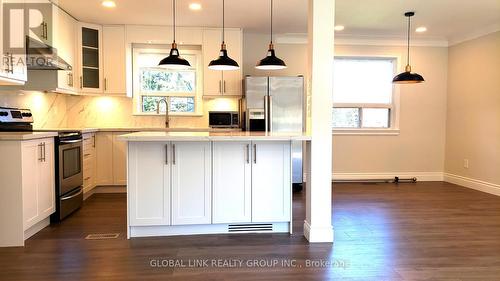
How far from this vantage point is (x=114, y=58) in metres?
5.23

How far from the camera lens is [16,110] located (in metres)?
3.87

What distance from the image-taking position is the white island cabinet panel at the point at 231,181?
321 cm

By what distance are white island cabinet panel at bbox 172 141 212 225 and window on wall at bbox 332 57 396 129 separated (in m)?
3.63

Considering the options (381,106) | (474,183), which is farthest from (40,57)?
(474,183)

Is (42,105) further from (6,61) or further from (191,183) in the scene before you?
(191,183)

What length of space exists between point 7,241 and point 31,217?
0.26 metres

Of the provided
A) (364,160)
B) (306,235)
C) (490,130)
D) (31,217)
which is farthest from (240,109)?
(490,130)

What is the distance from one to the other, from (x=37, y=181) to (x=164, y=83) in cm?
294

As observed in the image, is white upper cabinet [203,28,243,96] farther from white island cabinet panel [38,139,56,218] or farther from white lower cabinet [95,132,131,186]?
white island cabinet panel [38,139,56,218]

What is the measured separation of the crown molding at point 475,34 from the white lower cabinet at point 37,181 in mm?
6243

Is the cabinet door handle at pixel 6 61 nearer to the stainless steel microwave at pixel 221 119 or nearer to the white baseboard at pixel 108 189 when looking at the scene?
the white baseboard at pixel 108 189

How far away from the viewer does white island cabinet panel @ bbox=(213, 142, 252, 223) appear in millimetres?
3207

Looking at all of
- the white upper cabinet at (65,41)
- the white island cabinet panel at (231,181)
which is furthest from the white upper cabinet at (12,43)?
the white island cabinet panel at (231,181)

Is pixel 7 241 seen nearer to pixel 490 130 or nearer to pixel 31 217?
pixel 31 217
